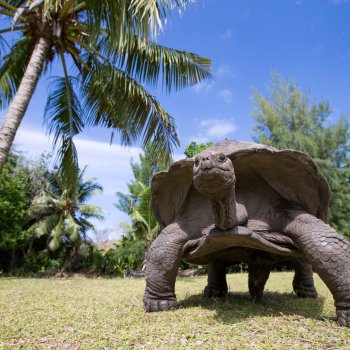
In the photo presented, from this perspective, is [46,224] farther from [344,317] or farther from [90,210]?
[344,317]

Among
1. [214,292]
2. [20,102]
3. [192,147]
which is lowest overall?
[214,292]

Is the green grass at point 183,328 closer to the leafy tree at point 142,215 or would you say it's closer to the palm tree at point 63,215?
the leafy tree at point 142,215

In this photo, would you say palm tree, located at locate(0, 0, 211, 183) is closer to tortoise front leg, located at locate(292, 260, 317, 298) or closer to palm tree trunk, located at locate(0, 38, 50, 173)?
palm tree trunk, located at locate(0, 38, 50, 173)

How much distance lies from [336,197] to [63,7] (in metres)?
14.1

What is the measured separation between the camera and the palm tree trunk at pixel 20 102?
4941 mm

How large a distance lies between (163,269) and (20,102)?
3750 millimetres

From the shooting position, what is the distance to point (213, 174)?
2.32 meters

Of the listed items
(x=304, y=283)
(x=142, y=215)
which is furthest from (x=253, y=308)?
(x=142, y=215)

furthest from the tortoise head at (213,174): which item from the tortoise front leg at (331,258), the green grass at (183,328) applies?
the green grass at (183,328)

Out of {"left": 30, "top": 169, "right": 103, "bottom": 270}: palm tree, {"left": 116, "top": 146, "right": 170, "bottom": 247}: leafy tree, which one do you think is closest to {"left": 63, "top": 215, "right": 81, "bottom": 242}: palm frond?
{"left": 30, "top": 169, "right": 103, "bottom": 270}: palm tree

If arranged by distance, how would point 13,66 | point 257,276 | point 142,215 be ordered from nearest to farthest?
1. point 257,276
2. point 13,66
3. point 142,215

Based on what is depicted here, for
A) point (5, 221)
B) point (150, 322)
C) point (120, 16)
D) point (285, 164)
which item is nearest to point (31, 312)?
point (150, 322)

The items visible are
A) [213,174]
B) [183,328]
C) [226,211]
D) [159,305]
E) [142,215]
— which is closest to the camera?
[213,174]

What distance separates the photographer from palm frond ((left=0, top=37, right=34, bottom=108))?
22.4 ft
